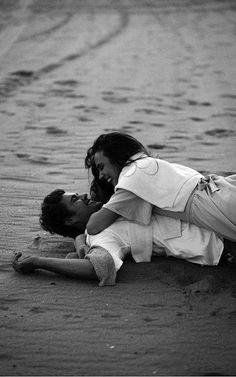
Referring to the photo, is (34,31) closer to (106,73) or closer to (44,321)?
(106,73)

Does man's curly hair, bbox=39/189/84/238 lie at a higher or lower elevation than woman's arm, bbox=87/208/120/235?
lower

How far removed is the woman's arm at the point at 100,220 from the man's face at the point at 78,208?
0.31m

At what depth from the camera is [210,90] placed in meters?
9.86

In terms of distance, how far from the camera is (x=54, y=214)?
170 inches

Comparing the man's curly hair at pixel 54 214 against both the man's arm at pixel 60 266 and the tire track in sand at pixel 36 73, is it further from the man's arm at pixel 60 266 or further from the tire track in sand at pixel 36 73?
the tire track in sand at pixel 36 73

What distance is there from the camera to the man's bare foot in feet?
13.0

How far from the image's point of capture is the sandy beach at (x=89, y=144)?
10.5 feet

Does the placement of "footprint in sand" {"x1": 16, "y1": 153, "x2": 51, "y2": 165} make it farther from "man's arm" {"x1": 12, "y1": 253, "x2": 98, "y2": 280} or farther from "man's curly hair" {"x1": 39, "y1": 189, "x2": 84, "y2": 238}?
"man's arm" {"x1": 12, "y1": 253, "x2": 98, "y2": 280}

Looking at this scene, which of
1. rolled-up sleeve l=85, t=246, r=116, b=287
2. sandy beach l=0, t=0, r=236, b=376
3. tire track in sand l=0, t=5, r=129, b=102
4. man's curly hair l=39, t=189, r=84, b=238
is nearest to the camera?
sandy beach l=0, t=0, r=236, b=376

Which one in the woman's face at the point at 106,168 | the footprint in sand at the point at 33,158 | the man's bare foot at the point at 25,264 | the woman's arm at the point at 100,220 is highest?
the woman's face at the point at 106,168

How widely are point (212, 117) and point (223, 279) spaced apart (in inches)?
184

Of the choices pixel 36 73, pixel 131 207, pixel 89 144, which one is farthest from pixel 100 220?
pixel 36 73

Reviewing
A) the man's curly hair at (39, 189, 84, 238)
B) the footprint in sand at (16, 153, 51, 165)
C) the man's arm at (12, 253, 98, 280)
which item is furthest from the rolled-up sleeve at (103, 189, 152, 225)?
the footprint in sand at (16, 153, 51, 165)

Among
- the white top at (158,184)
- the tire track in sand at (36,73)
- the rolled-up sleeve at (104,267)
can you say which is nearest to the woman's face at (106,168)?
the white top at (158,184)
